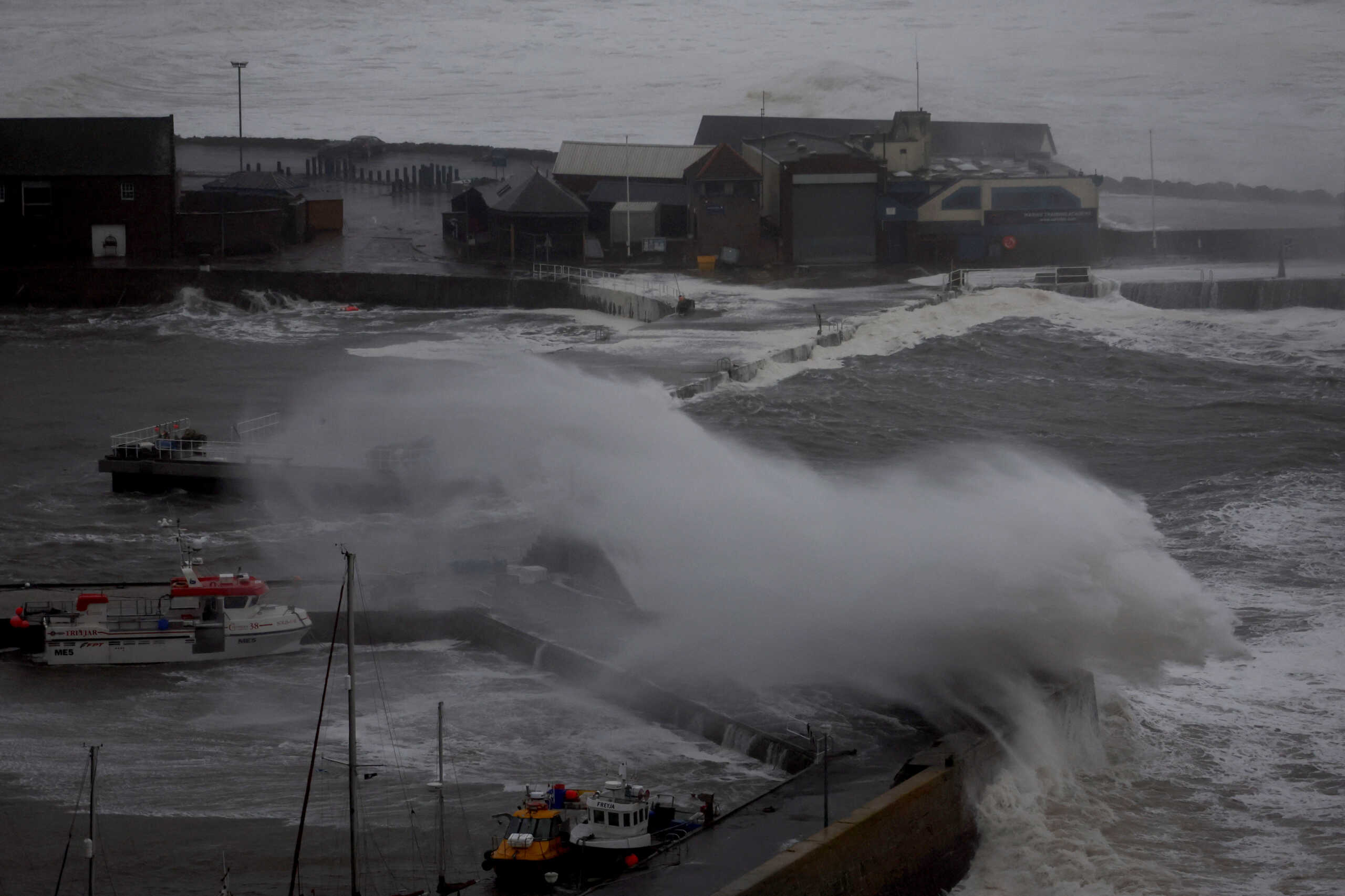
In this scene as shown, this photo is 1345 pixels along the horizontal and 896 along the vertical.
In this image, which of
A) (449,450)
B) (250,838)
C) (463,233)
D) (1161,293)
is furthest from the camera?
(463,233)

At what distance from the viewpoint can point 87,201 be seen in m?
51.9

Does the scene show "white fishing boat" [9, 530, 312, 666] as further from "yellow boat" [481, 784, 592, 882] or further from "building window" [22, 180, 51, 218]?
"building window" [22, 180, 51, 218]

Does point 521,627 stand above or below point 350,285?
below

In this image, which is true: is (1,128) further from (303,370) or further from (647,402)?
(647,402)

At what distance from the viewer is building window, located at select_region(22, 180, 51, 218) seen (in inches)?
2035

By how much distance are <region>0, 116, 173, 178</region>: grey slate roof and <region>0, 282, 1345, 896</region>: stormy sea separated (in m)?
14.6

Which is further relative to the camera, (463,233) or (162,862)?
(463,233)

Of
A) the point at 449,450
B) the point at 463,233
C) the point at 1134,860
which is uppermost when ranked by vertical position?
the point at 463,233

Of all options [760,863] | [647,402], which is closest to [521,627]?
[760,863]

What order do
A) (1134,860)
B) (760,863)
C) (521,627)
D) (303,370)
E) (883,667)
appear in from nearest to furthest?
1. (760,863)
2. (1134,860)
3. (883,667)
4. (521,627)
5. (303,370)

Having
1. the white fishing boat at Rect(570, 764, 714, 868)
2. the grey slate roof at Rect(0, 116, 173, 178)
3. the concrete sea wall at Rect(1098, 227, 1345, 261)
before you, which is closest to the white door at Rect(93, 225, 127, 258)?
the grey slate roof at Rect(0, 116, 173, 178)

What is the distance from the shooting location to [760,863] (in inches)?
514

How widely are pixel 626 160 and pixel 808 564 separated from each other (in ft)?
136

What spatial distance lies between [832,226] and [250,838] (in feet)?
132
